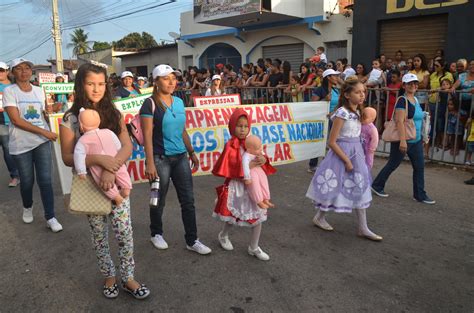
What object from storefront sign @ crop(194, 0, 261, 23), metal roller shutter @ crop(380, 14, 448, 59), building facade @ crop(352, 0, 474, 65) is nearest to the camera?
building facade @ crop(352, 0, 474, 65)

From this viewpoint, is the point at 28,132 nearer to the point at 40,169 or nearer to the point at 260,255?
the point at 40,169

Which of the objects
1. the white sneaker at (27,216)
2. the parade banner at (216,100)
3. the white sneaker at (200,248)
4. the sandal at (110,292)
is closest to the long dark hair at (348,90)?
the white sneaker at (200,248)

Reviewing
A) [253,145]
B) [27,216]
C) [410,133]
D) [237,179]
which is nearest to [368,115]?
[410,133]

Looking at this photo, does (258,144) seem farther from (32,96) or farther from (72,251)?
(32,96)

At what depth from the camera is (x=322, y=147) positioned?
23.0 feet

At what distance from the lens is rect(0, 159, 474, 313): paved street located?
3.06 m

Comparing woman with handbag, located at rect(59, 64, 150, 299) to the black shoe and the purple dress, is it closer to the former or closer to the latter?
the purple dress

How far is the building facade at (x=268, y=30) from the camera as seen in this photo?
15594mm

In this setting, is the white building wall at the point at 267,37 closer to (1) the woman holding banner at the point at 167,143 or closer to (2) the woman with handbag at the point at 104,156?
(1) the woman holding banner at the point at 167,143

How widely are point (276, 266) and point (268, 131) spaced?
319 cm

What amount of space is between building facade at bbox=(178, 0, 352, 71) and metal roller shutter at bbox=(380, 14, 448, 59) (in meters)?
1.70

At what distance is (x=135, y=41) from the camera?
7150 centimetres

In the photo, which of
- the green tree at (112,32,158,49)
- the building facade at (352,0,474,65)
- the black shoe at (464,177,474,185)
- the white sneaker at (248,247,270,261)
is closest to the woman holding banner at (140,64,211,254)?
the white sneaker at (248,247,270,261)

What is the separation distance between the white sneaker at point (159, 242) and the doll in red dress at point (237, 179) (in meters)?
0.74
